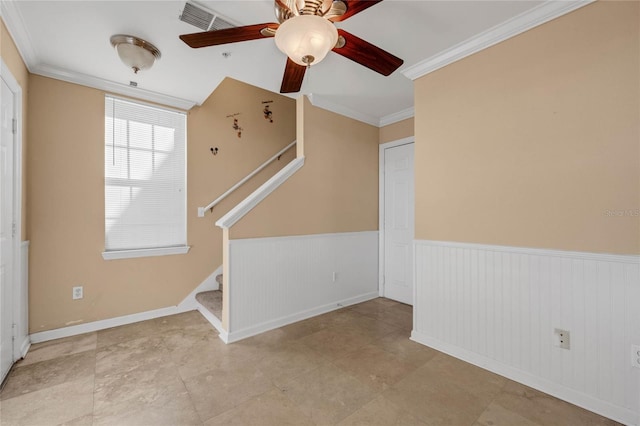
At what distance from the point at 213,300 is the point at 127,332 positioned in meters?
0.82

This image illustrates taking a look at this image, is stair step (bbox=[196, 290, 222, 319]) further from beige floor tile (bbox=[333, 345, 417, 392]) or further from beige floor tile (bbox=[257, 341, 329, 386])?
beige floor tile (bbox=[333, 345, 417, 392])

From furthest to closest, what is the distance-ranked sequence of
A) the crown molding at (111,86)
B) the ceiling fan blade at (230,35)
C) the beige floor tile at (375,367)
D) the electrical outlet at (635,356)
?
1. the crown molding at (111,86)
2. the beige floor tile at (375,367)
3. the electrical outlet at (635,356)
4. the ceiling fan blade at (230,35)

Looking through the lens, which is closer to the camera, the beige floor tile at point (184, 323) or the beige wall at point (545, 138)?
the beige wall at point (545, 138)

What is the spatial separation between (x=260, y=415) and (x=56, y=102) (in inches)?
127

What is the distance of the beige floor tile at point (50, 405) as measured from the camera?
158 cm

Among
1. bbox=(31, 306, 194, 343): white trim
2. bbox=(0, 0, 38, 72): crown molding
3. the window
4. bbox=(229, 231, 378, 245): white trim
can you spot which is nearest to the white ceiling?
bbox=(0, 0, 38, 72): crown molding

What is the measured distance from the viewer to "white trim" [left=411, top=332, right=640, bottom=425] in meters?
1.59

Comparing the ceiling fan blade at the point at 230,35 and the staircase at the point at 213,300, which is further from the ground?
the ceiling fan blade at the point at 230,35

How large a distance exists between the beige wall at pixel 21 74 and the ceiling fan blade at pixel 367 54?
224 cm


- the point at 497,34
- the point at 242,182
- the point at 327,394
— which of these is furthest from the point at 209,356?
the point at 497,34

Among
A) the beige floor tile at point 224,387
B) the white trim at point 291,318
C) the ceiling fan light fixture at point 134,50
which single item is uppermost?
the ceiling fan light fixture at point 134,50

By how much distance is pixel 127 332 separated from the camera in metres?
2.71

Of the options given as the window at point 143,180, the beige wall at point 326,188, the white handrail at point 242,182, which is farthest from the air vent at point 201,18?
the white handrail at point 242,182

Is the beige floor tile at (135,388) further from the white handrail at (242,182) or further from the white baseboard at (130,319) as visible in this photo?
the white handrail at (242,182)
